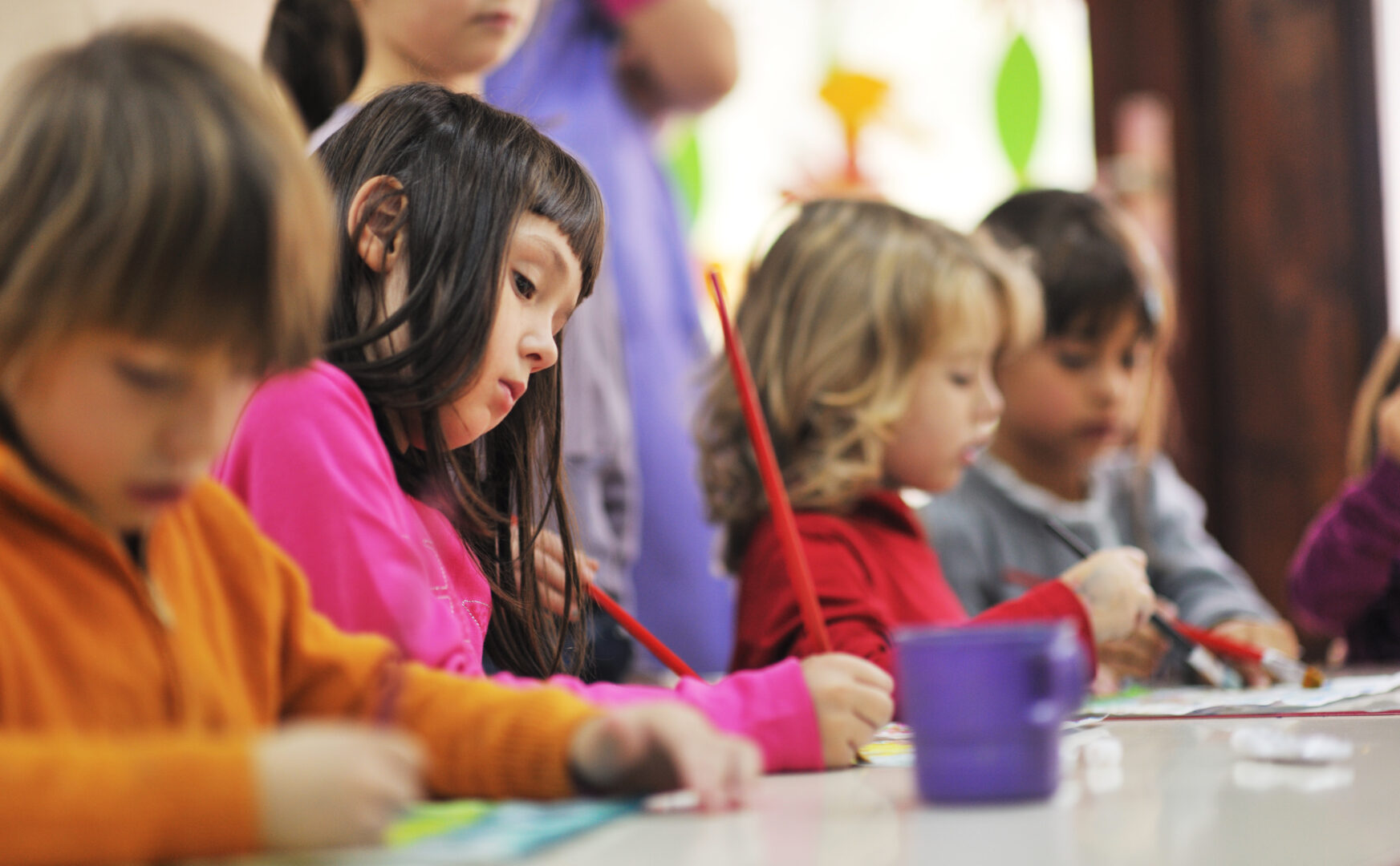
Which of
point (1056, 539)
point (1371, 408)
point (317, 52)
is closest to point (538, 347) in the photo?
point (317, 52)

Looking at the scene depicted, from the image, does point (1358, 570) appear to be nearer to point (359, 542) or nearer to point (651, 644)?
point (651, 644)

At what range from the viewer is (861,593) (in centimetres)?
113

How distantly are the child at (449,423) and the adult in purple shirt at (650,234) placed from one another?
51 cm

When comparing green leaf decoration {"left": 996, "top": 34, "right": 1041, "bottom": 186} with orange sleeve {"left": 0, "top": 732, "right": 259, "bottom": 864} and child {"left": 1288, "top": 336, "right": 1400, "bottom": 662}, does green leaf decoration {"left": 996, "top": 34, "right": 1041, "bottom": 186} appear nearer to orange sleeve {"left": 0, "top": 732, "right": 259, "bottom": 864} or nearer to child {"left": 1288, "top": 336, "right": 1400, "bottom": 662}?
child {"left": 1288, "top": 336, "right": 1400, "bottom": 662}

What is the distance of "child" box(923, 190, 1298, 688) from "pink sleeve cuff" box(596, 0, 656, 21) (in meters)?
0.54

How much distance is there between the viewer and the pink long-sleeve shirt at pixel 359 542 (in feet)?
2.36

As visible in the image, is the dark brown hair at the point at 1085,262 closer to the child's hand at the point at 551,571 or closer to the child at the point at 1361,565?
the child at the point at 1361,565

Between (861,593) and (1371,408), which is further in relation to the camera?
(1371,408)

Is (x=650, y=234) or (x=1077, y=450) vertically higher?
(x=650, y=234)

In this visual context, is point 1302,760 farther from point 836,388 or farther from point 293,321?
point 836,388

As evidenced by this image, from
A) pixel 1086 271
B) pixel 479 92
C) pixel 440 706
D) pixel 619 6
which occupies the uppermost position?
pixel 619 6

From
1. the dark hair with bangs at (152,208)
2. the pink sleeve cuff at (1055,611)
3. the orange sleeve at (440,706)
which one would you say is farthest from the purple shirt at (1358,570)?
the dark hair with bangs at (152,208)

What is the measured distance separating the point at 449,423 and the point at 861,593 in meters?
0.41

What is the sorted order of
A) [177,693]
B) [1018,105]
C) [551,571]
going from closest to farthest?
[177,693]
[551,571]
[1018,105]
